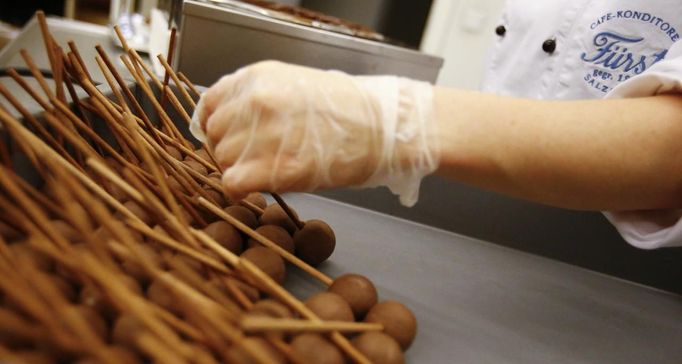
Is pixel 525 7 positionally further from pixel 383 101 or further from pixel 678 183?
pixel 383 101

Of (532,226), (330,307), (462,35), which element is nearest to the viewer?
(330,307)

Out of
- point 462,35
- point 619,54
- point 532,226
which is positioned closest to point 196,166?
point 532,226

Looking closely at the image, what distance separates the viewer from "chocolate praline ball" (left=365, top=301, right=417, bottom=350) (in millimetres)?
541

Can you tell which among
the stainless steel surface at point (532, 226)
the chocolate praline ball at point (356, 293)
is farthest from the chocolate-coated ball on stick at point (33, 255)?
the stainless steel surface at point (532, 226)

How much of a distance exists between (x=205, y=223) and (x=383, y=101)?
30cm

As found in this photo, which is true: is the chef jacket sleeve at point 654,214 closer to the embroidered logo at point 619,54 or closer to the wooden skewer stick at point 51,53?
the embroidered logo at point 619,54

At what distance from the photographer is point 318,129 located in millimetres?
538

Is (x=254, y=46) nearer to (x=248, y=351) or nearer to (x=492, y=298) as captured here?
(x=492, y=298)

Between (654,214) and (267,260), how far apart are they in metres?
0.62

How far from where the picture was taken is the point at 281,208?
2.35 ft

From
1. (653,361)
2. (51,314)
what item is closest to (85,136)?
(51,314)

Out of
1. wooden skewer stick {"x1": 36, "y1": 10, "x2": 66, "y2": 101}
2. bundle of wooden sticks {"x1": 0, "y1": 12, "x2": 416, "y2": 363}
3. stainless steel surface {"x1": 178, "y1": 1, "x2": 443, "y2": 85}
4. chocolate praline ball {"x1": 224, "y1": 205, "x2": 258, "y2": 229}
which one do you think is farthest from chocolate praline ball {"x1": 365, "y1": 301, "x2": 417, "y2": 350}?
stainless steel surface {"x1": 178, "y1": 1, "x2": 443, "y2": 85}

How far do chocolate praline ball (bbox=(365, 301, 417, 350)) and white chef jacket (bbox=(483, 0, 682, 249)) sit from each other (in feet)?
1.40

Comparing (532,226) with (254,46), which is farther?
(254,46)
